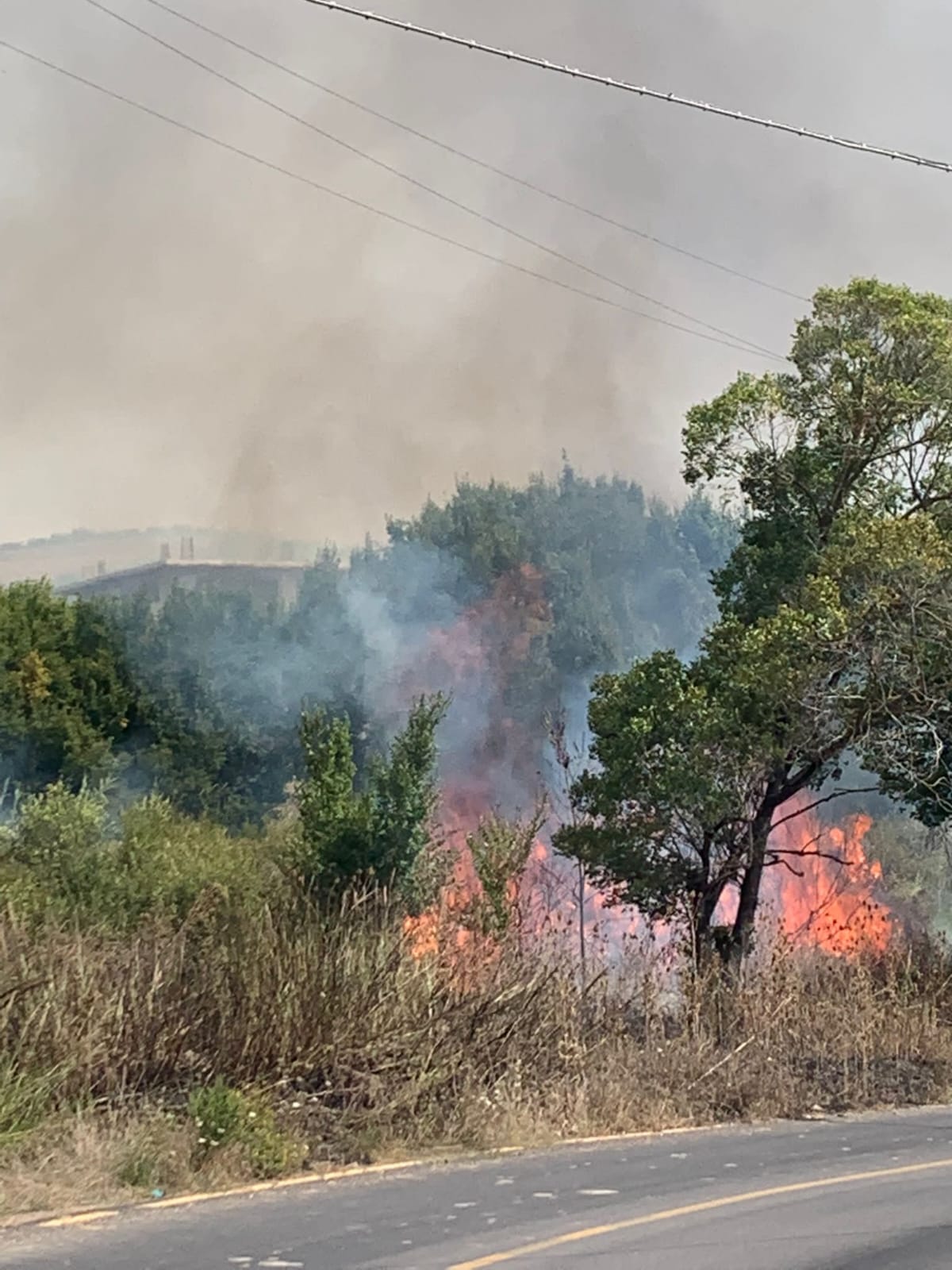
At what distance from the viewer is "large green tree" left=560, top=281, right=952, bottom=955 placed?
67.2ft

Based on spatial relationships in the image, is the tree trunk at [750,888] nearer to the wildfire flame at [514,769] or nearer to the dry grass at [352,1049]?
the dry grass at [352,1049]

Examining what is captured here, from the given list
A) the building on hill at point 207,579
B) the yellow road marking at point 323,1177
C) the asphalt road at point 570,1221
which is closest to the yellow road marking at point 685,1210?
the asphalt road at point 570,1221

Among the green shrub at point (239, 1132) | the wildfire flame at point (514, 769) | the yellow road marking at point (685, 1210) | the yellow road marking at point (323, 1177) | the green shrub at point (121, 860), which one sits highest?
the wildfire flame at point (514, 769)

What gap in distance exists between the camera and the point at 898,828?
58875mm

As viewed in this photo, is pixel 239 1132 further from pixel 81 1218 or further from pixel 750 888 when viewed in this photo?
pixel 750 888

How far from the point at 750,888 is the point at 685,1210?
37.4 feet

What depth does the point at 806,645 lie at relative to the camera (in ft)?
66.9

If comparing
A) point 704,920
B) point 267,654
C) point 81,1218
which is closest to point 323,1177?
point 81,1218

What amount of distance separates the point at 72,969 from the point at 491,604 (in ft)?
158

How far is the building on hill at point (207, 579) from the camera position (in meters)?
55.9

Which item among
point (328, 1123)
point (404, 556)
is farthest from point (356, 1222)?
point (404, 556)

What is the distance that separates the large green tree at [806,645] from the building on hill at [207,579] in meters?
33.4

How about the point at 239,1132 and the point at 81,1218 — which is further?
the point at 239,1132

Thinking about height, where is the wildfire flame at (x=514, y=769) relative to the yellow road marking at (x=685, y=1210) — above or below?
above
